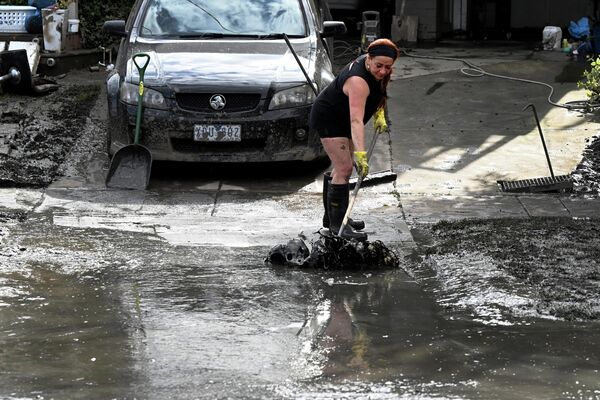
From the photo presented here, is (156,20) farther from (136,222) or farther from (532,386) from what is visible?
(532,386)

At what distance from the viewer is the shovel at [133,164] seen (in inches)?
400

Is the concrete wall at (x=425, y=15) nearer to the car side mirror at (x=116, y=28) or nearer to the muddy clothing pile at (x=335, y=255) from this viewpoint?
the car side mirror at (x=116, y=28)

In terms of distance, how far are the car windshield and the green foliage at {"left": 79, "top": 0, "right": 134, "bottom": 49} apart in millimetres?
4035

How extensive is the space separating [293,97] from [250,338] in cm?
472

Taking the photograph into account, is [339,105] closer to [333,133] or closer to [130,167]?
[333,133]

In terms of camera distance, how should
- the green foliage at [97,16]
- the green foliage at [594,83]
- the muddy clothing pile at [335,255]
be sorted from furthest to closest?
the green foliage at [97,16]
the green foliage at [594,83]
the muddy clothing pile at [335,255]

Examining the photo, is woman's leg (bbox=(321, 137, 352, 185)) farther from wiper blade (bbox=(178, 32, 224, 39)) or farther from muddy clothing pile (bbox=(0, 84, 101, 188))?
wiper blade (bbox=(178, 32, 224, 39))

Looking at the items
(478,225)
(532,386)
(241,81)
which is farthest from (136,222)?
(532,386)

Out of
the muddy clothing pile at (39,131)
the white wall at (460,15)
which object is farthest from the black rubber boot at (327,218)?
the white wall at (460,15)

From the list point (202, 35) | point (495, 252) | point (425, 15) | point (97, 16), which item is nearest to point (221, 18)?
point (202, 35)

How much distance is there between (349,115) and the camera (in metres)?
8.07

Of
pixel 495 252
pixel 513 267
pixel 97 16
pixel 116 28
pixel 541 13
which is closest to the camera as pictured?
pixel 513 267

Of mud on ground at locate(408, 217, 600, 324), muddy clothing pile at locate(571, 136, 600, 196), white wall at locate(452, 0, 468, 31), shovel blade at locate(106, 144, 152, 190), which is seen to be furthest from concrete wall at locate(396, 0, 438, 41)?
mud on ground at locate(408, 217, 600, 324)

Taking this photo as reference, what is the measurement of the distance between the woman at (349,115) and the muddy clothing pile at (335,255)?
0.38 meters
